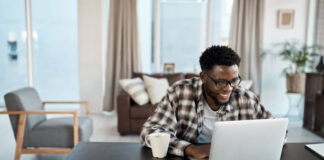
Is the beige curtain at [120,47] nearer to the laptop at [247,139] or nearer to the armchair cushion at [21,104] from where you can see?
the armchair cushion at [21,104]

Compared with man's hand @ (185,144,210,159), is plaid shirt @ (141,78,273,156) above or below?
above

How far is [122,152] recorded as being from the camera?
1242 mm

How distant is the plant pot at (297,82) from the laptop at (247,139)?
351cm

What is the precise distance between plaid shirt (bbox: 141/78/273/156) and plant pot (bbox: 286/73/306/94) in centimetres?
311

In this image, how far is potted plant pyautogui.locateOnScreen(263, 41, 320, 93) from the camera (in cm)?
422

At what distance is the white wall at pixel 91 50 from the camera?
456cm

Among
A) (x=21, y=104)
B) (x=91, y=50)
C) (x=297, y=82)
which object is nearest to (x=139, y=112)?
(x=21, y=104)

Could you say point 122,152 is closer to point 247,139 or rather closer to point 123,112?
point 247,139

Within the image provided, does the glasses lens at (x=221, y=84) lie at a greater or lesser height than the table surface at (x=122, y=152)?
greater

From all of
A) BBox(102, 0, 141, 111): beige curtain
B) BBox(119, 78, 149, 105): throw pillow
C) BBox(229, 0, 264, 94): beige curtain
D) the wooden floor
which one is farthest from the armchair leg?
BBox(229, 0, 264, 94): beige curtain

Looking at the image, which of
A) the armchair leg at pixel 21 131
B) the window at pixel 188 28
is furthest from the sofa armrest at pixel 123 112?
the window at pixel 188 28

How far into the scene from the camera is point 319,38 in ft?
15.1

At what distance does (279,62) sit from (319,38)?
0.74m

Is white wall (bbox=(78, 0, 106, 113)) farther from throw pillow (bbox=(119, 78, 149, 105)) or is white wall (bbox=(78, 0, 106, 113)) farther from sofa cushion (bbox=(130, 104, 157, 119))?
sofa cushion (bbox=(130, 104, 157, 119))
